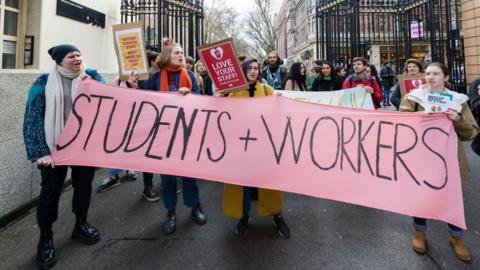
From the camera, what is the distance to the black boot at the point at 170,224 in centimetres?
314

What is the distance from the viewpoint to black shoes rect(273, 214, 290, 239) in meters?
3.05

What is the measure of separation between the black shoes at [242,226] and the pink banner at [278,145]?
2.75ft

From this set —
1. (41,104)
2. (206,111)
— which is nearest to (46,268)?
(41,104)

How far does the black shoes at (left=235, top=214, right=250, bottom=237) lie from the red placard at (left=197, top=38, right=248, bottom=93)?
1.41 meters

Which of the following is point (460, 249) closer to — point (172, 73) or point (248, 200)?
point (248, 200)

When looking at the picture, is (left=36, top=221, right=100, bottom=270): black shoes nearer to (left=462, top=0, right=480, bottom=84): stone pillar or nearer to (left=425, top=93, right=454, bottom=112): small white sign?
(left=425, top=93, right=454, bottom=112): small white sign

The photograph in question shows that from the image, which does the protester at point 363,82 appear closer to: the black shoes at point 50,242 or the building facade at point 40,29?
the black shoes at point 50,242

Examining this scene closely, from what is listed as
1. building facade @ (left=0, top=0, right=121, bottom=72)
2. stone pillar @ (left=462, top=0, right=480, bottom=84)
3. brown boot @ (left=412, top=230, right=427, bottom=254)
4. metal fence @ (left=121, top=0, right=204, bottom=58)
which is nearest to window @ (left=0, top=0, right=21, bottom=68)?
building facade @ (left=0, top=0, right=121, bottom=72)

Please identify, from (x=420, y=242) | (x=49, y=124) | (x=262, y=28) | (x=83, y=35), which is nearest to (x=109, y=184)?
(x=49, y=124)

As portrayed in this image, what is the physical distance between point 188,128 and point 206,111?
0.24 m

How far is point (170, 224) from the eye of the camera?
3188mm

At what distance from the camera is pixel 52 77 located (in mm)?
2660

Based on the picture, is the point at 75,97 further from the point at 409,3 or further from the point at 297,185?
the point at 409,3

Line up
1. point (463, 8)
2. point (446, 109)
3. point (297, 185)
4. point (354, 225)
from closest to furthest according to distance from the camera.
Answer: point (297, 185), point (446, 109), point (354, 225), point (463, 8)
